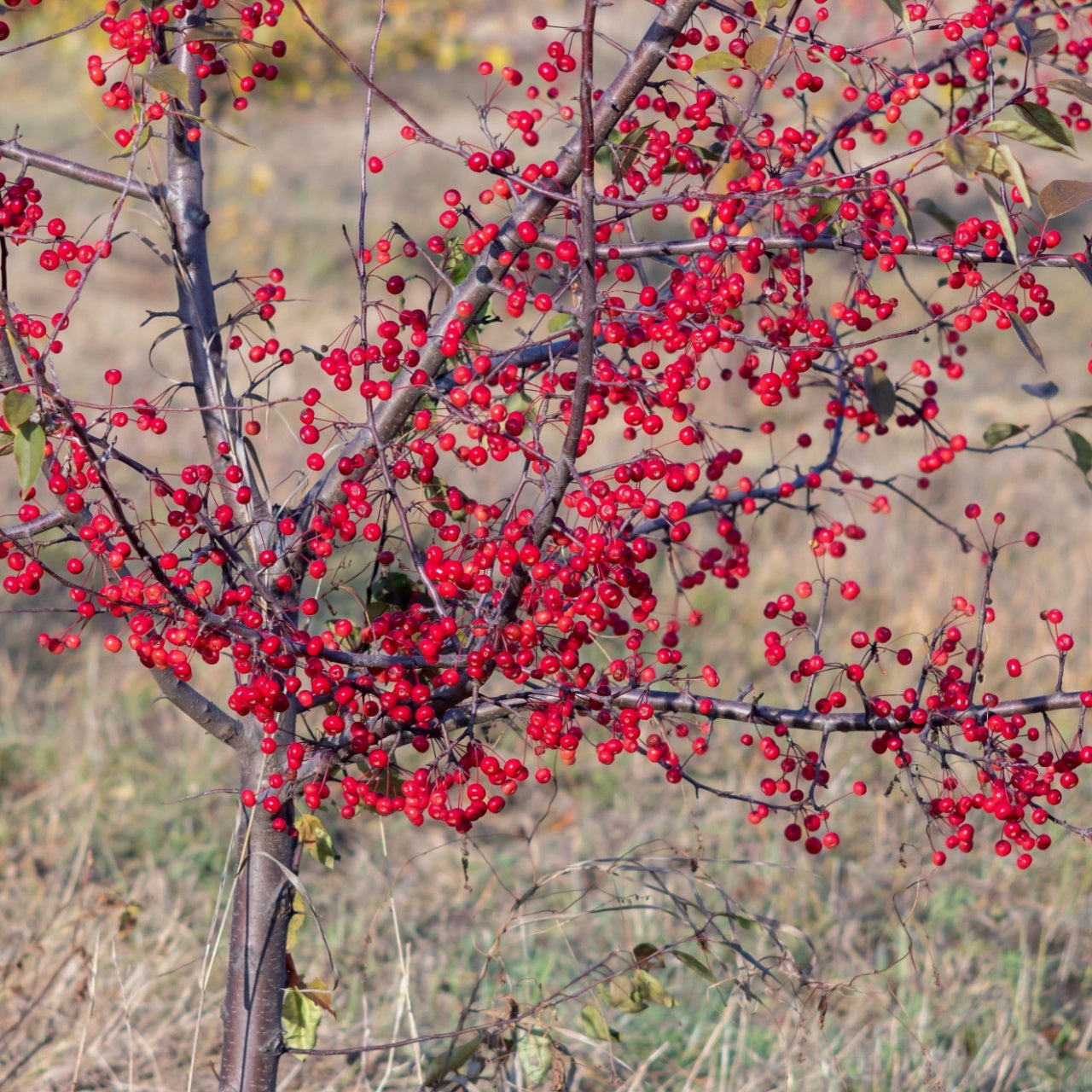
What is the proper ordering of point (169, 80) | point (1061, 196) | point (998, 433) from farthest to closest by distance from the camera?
1. point (998, 433)
2. point (169, 80)
3. point (1061, 196)

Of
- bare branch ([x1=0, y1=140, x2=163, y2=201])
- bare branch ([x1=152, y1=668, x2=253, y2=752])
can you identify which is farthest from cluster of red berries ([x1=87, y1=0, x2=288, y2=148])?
bare branch ([x1=152, y1=668, x2=253, y2=752])

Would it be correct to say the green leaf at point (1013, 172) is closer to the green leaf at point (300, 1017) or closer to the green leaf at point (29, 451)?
the green leaf at point (29, 451)

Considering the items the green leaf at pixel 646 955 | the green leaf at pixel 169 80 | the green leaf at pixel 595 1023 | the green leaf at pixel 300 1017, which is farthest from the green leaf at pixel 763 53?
the green leaf at pixel 300 1017

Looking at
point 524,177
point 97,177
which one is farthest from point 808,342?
point 97,177

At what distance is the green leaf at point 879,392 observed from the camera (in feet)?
5.90

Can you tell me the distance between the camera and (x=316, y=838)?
5.86ft

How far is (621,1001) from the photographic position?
6.41 ft

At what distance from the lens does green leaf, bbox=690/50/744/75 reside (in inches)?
56.0

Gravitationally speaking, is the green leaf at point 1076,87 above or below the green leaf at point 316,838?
above

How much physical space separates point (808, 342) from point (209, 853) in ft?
8.82

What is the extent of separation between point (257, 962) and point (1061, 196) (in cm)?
157

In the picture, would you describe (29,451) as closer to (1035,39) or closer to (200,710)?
(200,710)

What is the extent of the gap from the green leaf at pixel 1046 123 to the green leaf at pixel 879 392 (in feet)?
1.92

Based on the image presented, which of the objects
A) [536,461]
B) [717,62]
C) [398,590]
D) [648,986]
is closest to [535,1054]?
[648,986]
